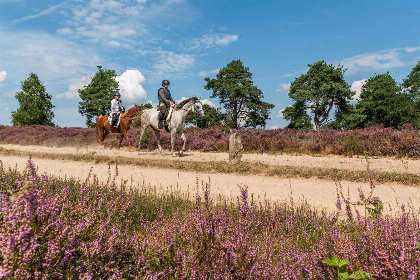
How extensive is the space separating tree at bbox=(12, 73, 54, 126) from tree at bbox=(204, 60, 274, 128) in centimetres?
2960

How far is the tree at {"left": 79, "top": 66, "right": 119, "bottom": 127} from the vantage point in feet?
169

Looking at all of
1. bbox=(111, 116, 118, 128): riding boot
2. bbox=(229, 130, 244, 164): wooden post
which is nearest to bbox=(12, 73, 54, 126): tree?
bbox=(111, 116, 118, 128): riding boot

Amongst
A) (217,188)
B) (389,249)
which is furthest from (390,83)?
(389,249)

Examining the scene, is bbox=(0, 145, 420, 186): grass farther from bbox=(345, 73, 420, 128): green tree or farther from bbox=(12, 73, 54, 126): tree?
bbox=(12, 73, 54, 126): tree

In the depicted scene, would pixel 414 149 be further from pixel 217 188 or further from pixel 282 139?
pixel 217 188

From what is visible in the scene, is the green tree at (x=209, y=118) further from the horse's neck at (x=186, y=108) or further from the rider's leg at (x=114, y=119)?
the horse's neck at (x=186, y=108)

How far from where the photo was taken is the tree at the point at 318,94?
44031mm

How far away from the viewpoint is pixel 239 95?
47062mm

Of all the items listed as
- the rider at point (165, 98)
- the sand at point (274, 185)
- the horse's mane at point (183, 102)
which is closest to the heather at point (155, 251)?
the sand at point (274, 185)

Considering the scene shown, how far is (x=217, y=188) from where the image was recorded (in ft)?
26.3

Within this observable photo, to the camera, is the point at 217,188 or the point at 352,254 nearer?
the point at 352,254

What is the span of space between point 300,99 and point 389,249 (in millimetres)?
43306

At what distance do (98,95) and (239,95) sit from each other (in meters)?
23.8

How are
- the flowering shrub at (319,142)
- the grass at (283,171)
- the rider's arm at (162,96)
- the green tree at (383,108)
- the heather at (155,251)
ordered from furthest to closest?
1. the green tree at (383,108)
2. the rider's arm at (162,96)
3. the flowering shrub at (319,142)
4. the grass at (283,171)
5. the heather at (155,251)
